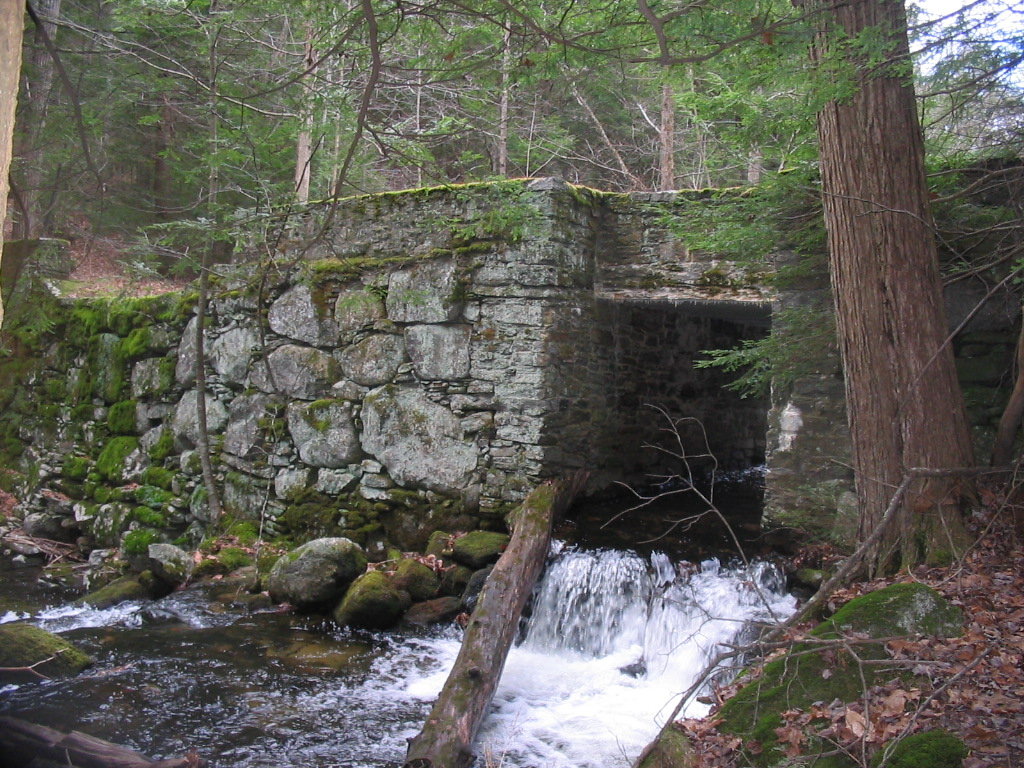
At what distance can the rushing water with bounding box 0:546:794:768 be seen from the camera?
14.7 ft

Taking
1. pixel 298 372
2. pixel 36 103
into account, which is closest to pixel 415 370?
pixel 298 372

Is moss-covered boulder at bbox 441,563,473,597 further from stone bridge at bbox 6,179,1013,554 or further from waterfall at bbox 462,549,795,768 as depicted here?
waterfall at bbox 462,549,795,768

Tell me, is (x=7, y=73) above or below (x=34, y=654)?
above

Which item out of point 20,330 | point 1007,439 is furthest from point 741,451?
point 20,330

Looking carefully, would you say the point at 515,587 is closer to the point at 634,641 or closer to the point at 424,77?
the point at 634,641

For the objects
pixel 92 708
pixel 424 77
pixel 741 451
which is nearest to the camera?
pixel 424 77

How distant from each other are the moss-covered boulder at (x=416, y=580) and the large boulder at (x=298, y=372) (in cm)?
222

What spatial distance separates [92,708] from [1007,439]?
559 centimetres

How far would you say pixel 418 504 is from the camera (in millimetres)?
7293

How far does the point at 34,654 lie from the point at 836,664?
498 centimetres

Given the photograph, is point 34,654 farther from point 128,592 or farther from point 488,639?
point 488,639

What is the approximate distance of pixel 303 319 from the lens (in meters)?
8.05

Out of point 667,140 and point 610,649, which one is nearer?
point 610,649

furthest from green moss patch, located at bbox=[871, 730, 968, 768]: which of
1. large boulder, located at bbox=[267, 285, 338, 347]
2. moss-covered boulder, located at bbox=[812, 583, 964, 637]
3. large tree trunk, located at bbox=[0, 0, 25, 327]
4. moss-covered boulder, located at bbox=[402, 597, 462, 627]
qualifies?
large boulder, located at bbox=[267, 285, 338, 347]
